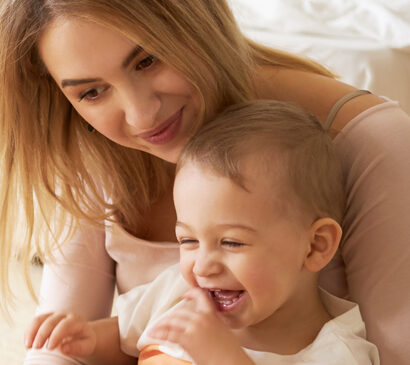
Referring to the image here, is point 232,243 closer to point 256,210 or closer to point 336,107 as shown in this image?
point 256,210

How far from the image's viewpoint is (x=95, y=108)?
3.97 feet

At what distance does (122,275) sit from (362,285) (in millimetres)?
545

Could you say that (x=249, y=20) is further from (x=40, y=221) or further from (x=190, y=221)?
(x=190, y=221)

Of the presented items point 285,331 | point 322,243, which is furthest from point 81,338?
point 322,243

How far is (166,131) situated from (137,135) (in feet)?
0.21

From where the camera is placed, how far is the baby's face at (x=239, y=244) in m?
1.03

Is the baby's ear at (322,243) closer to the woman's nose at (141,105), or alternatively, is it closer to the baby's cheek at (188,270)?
the baby's cheek at (188,270)

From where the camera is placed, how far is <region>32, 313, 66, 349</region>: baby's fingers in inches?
45.8

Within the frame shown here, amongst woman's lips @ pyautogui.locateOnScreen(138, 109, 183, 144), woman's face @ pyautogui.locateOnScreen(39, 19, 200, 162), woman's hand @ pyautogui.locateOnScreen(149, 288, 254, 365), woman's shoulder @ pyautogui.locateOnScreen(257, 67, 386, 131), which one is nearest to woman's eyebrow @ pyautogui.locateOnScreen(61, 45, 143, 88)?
woman's face @ pyautogui.locateOnScreen(39, 19, 200, 162)

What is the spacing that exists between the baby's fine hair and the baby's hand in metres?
0.35

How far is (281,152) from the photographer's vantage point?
105cm

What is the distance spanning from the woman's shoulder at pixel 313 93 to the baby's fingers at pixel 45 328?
22.3 inches

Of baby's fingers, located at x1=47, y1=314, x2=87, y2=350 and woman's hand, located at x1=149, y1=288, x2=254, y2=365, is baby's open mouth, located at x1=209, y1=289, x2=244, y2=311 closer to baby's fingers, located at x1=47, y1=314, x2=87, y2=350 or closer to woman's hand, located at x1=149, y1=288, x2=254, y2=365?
woman's hand, located at x1=149, y1=288, x2=254, y2=365

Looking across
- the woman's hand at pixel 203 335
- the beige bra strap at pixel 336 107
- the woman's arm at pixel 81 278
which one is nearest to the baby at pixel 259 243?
the woman's hand at pixel 203 335
